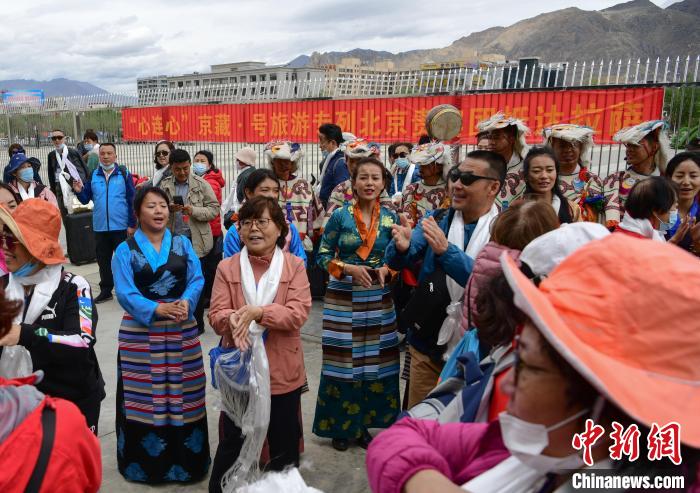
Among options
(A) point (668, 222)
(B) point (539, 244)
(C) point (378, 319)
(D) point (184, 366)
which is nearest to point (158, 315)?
(D) point (184, 366)

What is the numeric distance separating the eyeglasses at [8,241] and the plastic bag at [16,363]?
1.45 ft

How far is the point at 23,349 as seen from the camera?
237 cm

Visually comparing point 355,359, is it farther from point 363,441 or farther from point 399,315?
point 363,441

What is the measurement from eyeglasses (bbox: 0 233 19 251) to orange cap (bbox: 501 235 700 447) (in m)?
2.35

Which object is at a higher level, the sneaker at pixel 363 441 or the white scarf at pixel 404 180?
the white scarf at pixel 404 180

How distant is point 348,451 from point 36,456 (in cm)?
247

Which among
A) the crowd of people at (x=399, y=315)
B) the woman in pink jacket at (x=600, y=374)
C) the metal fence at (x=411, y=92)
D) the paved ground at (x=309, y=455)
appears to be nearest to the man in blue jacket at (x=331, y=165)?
the crowd of people at (x=399, y=315)

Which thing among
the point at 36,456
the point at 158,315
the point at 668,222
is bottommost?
the point at 158,315

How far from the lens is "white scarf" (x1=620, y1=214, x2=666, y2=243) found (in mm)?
3504

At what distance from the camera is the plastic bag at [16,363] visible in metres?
2.36

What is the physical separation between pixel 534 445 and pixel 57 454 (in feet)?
3.77

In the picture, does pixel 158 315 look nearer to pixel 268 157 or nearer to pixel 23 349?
pixel 23 349

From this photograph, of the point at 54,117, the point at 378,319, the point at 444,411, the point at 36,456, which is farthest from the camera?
the point at 54,117

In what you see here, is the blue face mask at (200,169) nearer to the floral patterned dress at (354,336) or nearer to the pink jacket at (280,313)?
the floral patterned dress at (354,336)
